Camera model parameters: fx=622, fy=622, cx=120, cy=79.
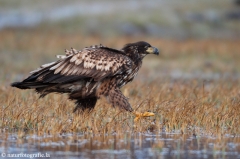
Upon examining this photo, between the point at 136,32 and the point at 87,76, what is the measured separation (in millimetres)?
26939

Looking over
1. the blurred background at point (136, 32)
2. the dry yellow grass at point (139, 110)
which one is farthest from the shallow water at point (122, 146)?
the blurred background at point (136, 32)

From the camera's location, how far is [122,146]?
29.1 ft

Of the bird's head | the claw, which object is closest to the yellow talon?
the claw

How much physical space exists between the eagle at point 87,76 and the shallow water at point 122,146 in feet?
4.22

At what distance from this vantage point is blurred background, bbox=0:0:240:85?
24.5 m

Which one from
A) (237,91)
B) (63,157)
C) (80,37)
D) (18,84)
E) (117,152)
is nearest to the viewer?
(63,157)

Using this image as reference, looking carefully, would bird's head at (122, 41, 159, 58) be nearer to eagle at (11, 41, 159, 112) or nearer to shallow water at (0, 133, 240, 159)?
eagle at (11, 41, 159, 112)

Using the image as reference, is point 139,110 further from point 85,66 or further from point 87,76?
point 85,66

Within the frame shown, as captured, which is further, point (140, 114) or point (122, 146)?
point (140, 114)

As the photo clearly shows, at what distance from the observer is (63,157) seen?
25.9ft

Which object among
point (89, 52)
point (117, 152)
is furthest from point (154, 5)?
point (117, 152)

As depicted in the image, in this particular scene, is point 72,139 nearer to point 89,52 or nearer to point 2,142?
point 2,142

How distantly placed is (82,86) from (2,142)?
2.44 meters

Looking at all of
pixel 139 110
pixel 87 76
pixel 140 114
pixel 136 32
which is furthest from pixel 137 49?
pixel 136 32
